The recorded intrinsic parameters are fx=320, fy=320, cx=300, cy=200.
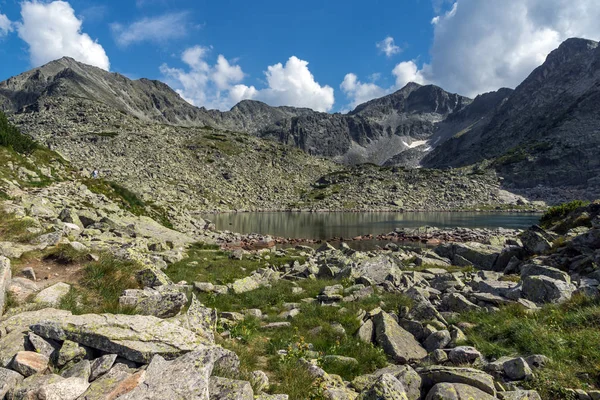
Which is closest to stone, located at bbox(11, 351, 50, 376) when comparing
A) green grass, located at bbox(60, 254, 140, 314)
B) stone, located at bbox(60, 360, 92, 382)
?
stone, located at bbox(60, 360, 92, 382)

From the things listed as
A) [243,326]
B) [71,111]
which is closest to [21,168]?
[243,326]

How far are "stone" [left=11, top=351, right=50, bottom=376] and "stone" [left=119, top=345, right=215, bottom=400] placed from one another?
177 centimetres

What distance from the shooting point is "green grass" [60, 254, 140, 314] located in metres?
8.08

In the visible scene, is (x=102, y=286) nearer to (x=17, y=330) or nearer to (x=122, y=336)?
(x=17, y=330)

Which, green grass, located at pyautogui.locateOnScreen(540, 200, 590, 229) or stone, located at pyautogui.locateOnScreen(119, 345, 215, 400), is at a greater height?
green grass, located at pyautogui.locateOnScreen(540, 200, 590, 229)

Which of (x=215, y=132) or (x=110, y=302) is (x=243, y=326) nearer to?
(x=110, y=302)

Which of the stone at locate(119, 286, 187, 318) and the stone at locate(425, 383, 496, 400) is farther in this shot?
the stone at locate(119, 286, 187, 318)

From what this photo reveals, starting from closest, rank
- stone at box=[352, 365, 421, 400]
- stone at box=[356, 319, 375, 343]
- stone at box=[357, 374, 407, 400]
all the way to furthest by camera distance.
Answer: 1. stone at box=[357, 374, 407, 400]
2. stone at box=[352, 365, 421, 400]
3. stone at box=[356, 319, 375, 343]

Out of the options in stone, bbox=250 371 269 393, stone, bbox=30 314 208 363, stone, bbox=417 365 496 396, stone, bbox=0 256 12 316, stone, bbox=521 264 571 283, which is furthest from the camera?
stone, bbox=521 264 571 283

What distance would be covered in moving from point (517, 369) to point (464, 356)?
1262 millimetres

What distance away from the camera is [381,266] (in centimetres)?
2114

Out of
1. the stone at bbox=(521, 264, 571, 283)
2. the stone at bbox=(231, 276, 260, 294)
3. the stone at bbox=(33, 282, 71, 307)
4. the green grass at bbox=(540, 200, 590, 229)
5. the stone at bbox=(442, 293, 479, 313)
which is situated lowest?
the stone at bbox=(231, 276, 260, 294)

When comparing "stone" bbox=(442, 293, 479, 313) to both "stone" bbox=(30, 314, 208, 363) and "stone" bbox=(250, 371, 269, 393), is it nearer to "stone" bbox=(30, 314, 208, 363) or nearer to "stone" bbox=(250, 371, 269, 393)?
"stone" bbox=(250, 371, 269, 393)

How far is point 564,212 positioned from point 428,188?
405ft
